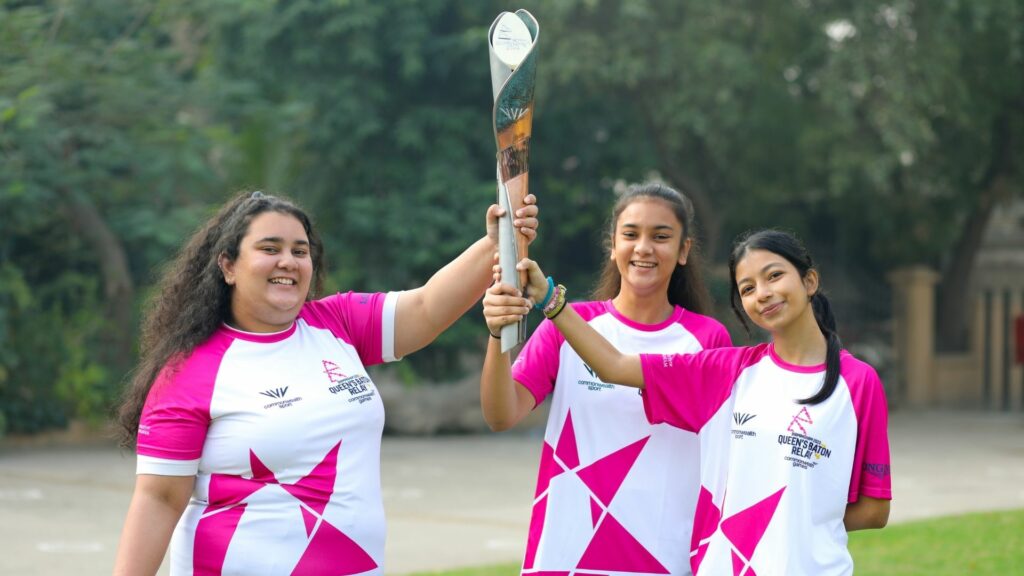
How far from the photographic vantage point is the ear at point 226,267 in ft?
10.1

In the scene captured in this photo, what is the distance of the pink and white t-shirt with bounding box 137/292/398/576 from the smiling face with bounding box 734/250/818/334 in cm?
98

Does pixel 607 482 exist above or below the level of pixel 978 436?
above

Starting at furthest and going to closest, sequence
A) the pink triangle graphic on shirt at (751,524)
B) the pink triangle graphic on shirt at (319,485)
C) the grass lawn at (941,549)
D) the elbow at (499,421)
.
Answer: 1. the grass lawn at (941,549)
2. the elbow at (499,421)
3. the pink triangle graphic on shirt at (751,524)
4. the pink triangle graphic on shirt at (319,485)

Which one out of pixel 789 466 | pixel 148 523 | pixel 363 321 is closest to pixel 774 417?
pixel 789 466

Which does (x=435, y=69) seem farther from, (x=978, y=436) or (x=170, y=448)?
(x=170, y=448)

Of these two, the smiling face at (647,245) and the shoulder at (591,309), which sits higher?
the smiling face at (647,245)

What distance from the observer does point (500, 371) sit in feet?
10.7

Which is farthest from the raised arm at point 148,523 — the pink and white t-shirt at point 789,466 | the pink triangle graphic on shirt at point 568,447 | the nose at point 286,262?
the pink and white t-shirt at point 789,466

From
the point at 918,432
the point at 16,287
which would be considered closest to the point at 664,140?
the point at 918,432

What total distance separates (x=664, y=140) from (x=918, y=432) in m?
4.69

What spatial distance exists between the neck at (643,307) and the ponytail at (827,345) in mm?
492

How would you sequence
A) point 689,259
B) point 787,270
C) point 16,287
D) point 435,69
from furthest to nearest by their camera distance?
point 435,69
point 16,287
point 689,259
point 787,270

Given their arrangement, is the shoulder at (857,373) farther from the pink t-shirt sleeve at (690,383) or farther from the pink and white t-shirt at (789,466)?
the pink t-shirt sleeve at (690,383)

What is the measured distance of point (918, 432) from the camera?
50.2 feet
